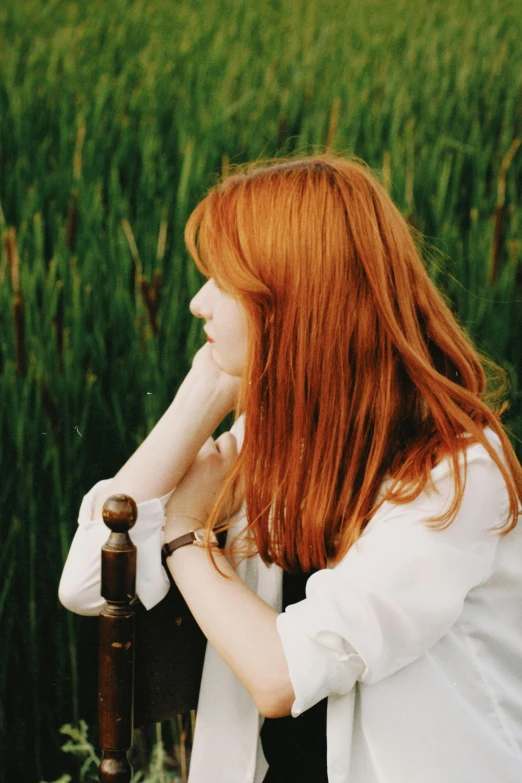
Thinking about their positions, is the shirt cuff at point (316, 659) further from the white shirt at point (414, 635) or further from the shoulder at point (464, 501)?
the shoulder at point (464, 501)

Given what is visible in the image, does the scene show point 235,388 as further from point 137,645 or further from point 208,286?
point 137,645

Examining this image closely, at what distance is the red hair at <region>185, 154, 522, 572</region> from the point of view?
1119mm

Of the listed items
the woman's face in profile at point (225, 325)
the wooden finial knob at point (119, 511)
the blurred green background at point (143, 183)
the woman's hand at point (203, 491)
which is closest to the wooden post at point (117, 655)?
the wooden finial knob at point (119, 511)

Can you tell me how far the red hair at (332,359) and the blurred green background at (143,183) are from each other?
1.52ft

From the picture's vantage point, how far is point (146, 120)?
217 cm

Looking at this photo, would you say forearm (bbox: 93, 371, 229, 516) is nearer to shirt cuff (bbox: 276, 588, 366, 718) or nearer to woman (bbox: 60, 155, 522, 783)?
woman (bbox: 60, 155, 522, 783)

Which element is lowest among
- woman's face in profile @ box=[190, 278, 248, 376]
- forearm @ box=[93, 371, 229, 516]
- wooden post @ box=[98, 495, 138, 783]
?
wooden post @ box=[98, 495, 138, 783]

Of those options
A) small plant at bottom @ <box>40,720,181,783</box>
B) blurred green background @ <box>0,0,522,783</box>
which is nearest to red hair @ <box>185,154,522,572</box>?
blurred green background @ <box>0,0,522,783</box>

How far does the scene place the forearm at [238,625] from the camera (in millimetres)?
1027

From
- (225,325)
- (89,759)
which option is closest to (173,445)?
(225,325)

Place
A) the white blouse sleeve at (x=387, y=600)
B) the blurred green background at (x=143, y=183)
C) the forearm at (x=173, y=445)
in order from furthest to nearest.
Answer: the blurred green background at (x=143, y=183), the forearm at (x=173, y=445), the white blouse sleeve at (x=387, y=600)

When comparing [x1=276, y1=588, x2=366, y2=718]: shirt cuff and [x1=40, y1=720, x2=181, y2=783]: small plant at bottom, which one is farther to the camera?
[x1=40, y1=720, x2=181, y2=783]: small plant at bottom

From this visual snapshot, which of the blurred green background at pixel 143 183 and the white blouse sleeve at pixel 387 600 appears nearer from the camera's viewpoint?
the white blouse sleeve at pixel 387 600

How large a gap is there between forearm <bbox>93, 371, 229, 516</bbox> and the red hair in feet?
0.28
